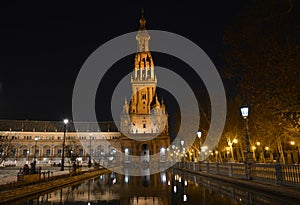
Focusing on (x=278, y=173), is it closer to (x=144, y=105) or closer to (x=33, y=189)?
(x=33, y=189)

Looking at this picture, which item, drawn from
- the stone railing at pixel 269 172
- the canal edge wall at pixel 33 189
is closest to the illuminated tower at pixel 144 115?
the canal edge wall at pixel 33 189

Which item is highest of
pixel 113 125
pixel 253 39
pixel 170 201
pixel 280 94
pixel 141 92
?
pixel 141 92

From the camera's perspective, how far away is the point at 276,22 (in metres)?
17.0

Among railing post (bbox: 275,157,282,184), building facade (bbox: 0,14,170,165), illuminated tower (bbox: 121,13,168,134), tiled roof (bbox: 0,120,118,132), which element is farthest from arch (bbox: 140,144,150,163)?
railing post (bbox: 275,157,282,184)

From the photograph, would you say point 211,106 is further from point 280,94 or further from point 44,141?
point 44,141

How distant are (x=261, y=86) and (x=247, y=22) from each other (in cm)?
413

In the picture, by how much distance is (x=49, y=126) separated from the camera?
14738 cm

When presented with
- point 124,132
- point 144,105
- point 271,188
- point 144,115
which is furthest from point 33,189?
point 144,105

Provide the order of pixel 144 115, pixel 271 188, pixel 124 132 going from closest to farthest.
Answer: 1. pixel 271 188
2. pixel 124 132
3. pixel 144 115

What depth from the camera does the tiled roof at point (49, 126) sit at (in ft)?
468

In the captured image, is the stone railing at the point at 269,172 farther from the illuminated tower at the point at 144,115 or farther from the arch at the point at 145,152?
the arch at the point at 145,152

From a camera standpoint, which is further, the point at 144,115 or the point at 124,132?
the point at 144,115

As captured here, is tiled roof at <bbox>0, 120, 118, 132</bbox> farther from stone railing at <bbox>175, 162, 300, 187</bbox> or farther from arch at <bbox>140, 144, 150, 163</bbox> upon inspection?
stone railing at <bbox>175, 162, 300, 187</bbox>

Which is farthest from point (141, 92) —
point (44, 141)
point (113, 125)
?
point (44, 141)
